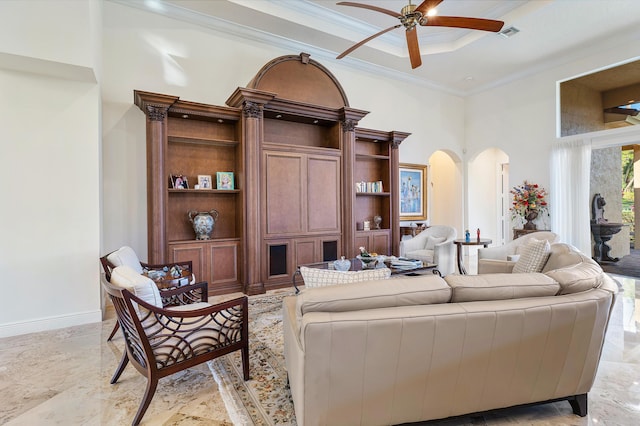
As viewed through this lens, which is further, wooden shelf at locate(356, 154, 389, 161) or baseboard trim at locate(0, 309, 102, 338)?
wooden shelf at locate(356, 154, 389, 161)

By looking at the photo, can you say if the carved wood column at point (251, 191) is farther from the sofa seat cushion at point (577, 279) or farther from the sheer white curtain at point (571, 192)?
the sheer white curtain at point (571, 192)

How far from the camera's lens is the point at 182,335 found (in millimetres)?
2172

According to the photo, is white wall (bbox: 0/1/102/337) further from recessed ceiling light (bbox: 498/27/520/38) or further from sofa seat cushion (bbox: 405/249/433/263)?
recessed ceiling light (bbox: 498/27/520/38)

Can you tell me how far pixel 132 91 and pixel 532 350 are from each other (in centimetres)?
518

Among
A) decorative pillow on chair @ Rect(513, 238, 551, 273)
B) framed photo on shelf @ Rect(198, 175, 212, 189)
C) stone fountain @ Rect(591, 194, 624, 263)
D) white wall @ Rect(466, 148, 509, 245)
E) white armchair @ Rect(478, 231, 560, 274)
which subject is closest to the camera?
decorative pillow on chair @ Rect(513, 238, 551, 273)

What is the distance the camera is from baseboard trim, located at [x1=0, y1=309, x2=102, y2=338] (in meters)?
3.17

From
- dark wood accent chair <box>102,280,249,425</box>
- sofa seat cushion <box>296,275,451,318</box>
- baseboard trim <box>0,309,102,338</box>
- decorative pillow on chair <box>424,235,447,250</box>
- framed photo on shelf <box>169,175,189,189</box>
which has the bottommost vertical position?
baseboard trim <box>0,309,102,338</box>

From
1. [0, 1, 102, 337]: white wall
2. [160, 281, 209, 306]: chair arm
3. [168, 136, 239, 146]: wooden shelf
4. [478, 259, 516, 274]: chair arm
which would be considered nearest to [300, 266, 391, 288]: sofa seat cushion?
[160, 281, 209, 306]: chair arm

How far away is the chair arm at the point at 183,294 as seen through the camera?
274 cm

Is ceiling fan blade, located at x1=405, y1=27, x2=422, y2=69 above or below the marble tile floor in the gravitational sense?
above

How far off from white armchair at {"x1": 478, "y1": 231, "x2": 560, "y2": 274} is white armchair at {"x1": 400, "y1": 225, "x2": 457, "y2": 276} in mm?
770

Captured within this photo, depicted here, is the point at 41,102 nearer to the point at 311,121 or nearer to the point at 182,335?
the point at 182,335

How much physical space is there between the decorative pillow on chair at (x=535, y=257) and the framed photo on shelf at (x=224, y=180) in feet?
12.5

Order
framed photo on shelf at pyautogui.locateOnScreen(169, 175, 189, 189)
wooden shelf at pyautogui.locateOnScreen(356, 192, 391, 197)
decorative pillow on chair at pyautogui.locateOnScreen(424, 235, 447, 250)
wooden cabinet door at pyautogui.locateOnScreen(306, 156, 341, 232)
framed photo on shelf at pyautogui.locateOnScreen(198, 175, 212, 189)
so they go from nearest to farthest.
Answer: framed photo on shelf at pyautogui.locateOnScreen(169, 175, 189, 189), framed photo on shelf at pyautogui.locateOnScreen(198, 175, 212, 189), wooden cabinet door at pyautogui.locateOnScreen(306, 156, 341, 232), decorative pillow on chair at pyautogui.locateOnScreen(424, 235, 447, 250), wooden shelf at pyautogui.locateOnScreen(356, 192, 391, 197)
